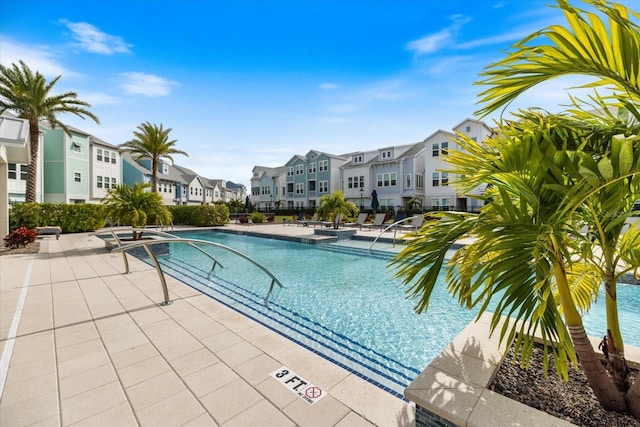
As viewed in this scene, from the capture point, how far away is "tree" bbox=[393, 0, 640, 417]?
1.52 meters

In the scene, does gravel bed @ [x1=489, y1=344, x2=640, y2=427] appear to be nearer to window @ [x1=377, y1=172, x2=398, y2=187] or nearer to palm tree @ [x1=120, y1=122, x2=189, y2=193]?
palm tree @ [x1=120, y1=122, x2=189, y2=193]

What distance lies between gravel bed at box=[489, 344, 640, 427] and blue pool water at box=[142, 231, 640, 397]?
1139mm

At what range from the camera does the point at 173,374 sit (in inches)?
118

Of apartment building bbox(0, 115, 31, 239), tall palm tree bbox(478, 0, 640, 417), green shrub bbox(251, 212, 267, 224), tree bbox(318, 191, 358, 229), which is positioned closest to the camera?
tall palm tree bbox(478, 0, 640, 417)

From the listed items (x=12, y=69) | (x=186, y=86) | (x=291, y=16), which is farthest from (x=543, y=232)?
(x=12, y=69)

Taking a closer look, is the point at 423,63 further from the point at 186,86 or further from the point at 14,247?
the point at 14,247

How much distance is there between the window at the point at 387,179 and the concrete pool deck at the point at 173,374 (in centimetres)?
3111

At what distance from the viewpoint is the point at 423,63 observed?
35.1 feet

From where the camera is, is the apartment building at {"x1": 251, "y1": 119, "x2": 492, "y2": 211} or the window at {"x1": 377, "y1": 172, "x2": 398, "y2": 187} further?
the window at {"x1": 377, "y1": 172, "x2": 398, "y2": 187}

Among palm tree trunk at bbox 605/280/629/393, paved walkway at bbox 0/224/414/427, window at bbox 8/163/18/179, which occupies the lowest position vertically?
paved walkway at bbox 0/224/414/427

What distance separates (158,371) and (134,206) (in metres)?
11.4

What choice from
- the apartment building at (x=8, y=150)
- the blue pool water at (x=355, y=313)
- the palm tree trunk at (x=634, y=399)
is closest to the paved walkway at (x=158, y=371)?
the blue pool water at (x=355, y=313)

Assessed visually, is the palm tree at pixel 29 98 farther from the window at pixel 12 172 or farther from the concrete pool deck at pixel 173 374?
the concrete pool deck at pixel 173 374

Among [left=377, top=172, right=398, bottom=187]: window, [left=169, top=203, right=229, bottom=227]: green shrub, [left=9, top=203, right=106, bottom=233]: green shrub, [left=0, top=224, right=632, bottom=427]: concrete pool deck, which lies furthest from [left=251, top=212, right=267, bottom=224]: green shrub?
[left=0, top=224, right=632, bottom=427]: concrete pool deck
